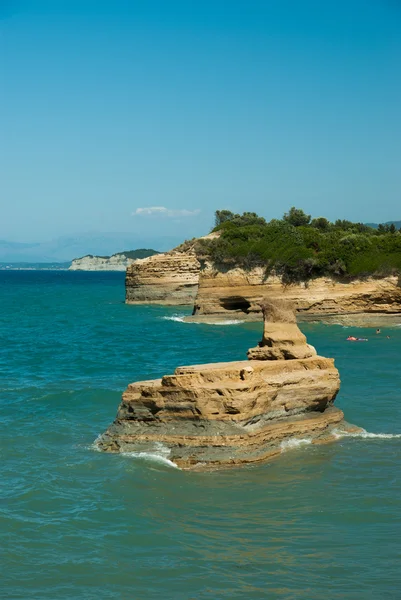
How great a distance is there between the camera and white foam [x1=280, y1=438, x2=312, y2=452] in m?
16.1

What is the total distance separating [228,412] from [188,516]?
9.54 ft

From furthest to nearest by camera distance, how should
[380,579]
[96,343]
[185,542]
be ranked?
1. [96,343]
2. [185,542]
3. [380,579]

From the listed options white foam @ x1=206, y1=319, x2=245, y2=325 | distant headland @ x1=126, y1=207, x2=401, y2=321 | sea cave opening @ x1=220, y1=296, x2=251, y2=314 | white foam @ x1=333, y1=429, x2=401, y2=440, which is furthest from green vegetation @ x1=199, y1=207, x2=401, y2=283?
white foam @ x1=333, y1=429, x2=401, y2=440

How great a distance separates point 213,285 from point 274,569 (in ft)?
147

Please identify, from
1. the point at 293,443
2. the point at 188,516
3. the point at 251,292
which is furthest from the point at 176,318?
the point at 188,516

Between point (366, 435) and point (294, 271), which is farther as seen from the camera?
point (294, 271)

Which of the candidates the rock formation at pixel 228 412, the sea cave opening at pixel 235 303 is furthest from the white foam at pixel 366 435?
the sea cave opening at pixel 235 303

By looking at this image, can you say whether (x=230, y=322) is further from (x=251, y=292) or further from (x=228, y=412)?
(x=228, y=412)

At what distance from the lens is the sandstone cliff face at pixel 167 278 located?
64.0 metres

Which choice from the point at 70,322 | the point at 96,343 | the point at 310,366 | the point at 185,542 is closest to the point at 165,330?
the point at 96,343

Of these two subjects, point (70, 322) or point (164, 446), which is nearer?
point (164, 446)

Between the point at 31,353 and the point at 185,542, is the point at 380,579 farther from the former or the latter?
the point at 31,353

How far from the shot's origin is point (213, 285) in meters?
55.4

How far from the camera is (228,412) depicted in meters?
15.1
